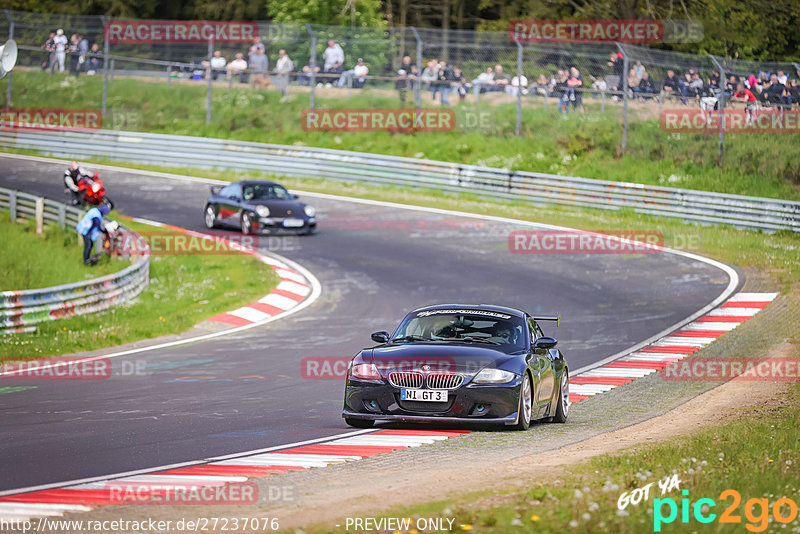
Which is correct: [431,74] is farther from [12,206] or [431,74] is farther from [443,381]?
[443,381]

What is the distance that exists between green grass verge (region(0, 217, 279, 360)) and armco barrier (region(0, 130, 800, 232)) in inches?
375

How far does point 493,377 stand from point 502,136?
26.8m

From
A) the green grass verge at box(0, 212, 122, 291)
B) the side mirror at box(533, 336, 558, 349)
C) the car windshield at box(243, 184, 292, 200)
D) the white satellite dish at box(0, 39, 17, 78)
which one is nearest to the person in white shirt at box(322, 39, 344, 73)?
the car windshield at box(243, 184, 292, 200)

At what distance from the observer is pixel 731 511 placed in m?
6.61

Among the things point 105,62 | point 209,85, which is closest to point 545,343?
point 209,85

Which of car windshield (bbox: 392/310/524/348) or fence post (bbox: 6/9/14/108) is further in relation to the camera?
fence post (bbox: 6/9/14/108)

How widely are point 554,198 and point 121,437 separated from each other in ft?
74.6

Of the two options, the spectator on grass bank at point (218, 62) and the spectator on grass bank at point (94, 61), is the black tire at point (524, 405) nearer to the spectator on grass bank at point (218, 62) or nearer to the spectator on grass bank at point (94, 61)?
the spectator on grass bank at point (218, 62)

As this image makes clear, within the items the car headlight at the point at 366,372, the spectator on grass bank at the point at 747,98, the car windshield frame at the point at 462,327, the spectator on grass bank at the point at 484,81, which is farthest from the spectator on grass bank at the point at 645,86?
the car headlight at the point at 366,372

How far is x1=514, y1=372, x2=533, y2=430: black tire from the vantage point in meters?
10.6

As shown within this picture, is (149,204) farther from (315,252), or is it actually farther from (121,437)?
(121,437)

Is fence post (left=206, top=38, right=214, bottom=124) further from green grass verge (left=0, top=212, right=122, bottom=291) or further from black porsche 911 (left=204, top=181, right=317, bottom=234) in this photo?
green grass verge (left=0, top=212, right=122, bottom=291)

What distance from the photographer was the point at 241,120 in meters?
40.8

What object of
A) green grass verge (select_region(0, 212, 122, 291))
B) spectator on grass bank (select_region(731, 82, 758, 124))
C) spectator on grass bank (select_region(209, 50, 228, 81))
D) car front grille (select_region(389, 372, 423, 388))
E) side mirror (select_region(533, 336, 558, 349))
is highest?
spectator on grass bank (select_region(209, 50, 228, 81))
